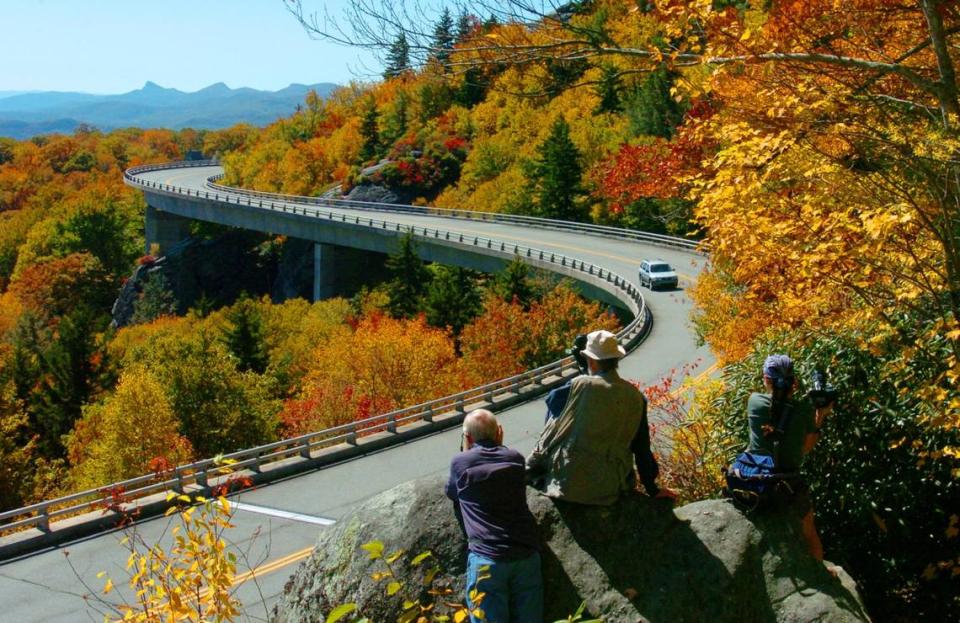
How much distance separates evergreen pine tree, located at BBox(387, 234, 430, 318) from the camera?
56.9 metres

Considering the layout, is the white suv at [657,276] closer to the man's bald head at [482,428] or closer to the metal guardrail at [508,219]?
the metal guardrail at [508,219]

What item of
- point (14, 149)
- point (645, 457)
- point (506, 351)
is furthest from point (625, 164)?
point (14, 149)

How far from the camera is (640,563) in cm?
605

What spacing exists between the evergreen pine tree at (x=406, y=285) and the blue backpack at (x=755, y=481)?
50.0 m

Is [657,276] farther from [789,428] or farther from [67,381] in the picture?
[789,428]

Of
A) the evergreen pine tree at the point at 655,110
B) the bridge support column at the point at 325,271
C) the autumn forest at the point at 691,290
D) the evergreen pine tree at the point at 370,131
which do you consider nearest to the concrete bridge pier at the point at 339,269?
the bridge support column at the point at 325,271

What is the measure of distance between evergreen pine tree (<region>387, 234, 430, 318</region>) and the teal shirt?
5001cm

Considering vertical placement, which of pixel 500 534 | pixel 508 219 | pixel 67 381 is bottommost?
pixel 67 381

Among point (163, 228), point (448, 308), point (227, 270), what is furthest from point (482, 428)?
point (163, 228)

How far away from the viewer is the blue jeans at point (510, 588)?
18.1 ft

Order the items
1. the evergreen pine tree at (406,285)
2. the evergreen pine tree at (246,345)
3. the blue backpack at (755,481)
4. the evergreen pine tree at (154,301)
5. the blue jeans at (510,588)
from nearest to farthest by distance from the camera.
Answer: the blue jeans at (510,588) < the blue backpack at (755,481) < the evergreen pine tree at (246,345) < the evergreen pine tree at (406,285) < the evergreen pine tree at (154,301)

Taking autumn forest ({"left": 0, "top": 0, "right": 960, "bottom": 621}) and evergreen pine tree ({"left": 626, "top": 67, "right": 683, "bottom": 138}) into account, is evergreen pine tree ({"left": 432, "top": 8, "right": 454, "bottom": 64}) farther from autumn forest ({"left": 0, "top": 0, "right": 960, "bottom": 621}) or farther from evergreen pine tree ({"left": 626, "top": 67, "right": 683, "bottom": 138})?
evergreen pine tree ({"left": 626, "top": 67, "right": 683, "bottom": 138})

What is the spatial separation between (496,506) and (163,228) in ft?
325

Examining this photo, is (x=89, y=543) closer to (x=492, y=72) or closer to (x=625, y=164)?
(x=492, y=72)
